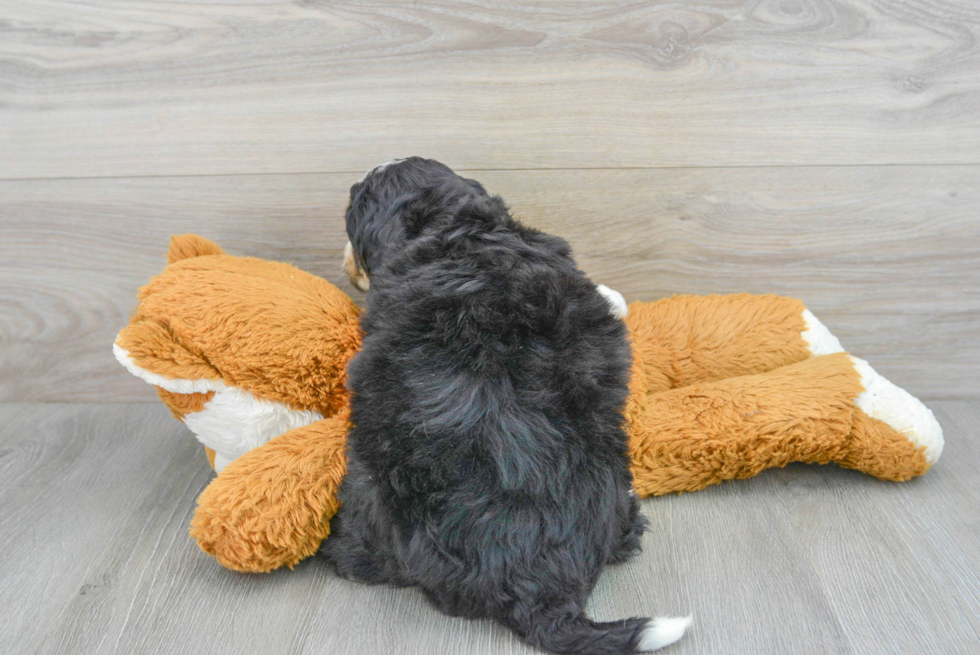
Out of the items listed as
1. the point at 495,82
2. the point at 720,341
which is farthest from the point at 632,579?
the point at 495,82

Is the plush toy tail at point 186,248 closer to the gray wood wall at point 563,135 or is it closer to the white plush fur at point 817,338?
the gray wood wall at point 563,135

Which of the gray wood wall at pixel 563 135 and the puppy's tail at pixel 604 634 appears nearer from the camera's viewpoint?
the puppy's tail at pixel 604 634

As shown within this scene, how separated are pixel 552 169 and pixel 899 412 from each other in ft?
2.57

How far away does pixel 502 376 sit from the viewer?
3.04 ft

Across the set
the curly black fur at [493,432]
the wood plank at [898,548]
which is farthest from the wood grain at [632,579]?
→ the curly black fur at [493,432]

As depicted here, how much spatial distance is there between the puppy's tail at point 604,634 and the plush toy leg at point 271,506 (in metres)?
0.37

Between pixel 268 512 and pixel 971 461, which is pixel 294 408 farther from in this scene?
pixel 971 461

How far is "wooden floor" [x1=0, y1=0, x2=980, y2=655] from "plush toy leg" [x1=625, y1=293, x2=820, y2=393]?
0.14 meters

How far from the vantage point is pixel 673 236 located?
143 cm

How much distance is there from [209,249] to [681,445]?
37.3 inches

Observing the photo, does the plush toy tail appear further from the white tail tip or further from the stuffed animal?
the white tail tip

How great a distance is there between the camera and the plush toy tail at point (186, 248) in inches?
49.6

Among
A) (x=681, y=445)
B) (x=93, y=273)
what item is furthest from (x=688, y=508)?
(x=93, y=273)

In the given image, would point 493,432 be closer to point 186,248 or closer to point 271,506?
point 271,506
